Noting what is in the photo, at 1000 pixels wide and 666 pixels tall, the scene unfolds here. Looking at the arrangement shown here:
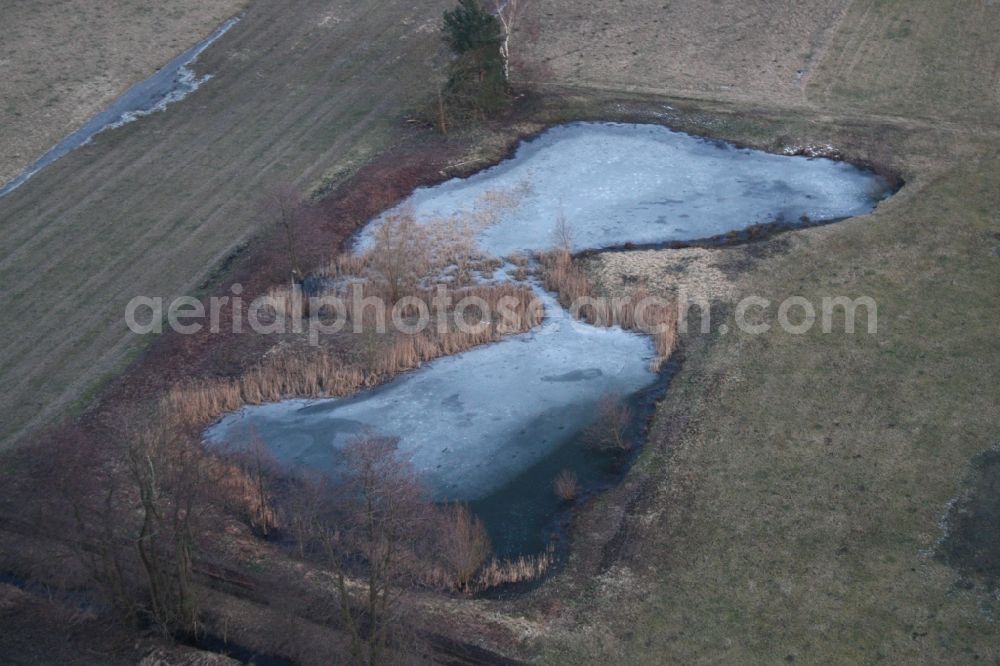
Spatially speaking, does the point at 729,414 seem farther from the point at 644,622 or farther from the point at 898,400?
the point at 644,622

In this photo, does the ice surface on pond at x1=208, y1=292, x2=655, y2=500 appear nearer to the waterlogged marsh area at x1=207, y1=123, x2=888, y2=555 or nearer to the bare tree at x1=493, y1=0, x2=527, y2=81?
the waterlogged marsh area at x1=207, y1=123, x2=888, y2=555

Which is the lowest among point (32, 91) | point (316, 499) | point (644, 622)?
point (644, 622)

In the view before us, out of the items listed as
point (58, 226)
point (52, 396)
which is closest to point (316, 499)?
point (52, 396)

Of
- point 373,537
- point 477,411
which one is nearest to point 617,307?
point 477,411

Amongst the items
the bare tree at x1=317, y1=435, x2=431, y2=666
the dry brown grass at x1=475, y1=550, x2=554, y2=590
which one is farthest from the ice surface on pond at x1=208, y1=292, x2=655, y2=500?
the dry brown grass at x1=475, y1=550, x2=554, y2=590

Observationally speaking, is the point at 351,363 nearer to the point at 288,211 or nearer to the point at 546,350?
the point at 546,350

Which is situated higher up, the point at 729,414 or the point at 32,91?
the point at 32,91

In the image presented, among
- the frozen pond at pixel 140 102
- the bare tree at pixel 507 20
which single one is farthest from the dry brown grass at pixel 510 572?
the bare tree at pixel 507 20
